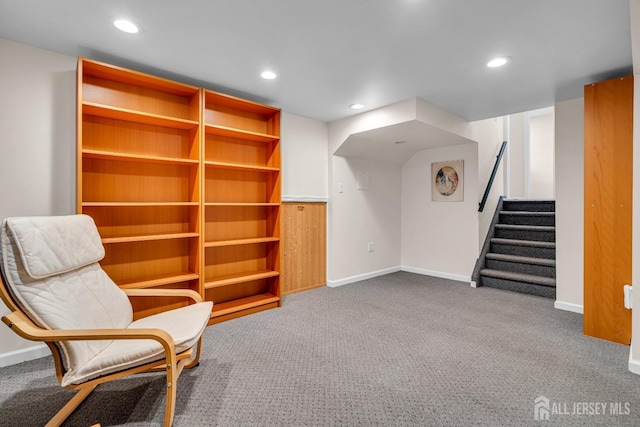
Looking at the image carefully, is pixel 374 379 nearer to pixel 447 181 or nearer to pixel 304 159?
pixel 304 159

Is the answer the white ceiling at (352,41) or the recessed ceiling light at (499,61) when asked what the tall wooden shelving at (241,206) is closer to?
the white ceiling at (352,41)

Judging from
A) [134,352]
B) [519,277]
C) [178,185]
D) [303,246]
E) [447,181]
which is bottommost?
[519,277]

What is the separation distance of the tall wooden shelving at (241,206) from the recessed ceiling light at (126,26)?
37.4 inches

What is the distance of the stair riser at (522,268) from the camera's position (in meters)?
3.89

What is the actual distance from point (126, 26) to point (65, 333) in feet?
6.03

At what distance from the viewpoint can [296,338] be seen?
8.52ft

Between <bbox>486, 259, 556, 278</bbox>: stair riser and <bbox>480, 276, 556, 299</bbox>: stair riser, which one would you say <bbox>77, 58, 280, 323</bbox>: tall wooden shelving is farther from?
<bbox>486, 259, 556, 278</bbox>: stair riser

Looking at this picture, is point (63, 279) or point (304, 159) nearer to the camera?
point (63, 279)

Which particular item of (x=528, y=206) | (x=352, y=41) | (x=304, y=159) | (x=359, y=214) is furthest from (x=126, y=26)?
(x=528, y=206)

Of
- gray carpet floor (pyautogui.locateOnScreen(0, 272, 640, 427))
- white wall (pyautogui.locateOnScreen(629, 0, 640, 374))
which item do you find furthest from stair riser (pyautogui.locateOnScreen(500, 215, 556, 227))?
white wall (pyautogui.locateOnScreen(629, 0, 640, 374))

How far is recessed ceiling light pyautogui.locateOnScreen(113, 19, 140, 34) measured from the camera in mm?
1911

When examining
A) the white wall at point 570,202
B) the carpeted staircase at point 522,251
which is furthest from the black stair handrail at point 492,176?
the white wall at point 570,202

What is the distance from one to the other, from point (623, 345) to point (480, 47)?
2.59 metres

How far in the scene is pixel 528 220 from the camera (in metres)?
4.66
